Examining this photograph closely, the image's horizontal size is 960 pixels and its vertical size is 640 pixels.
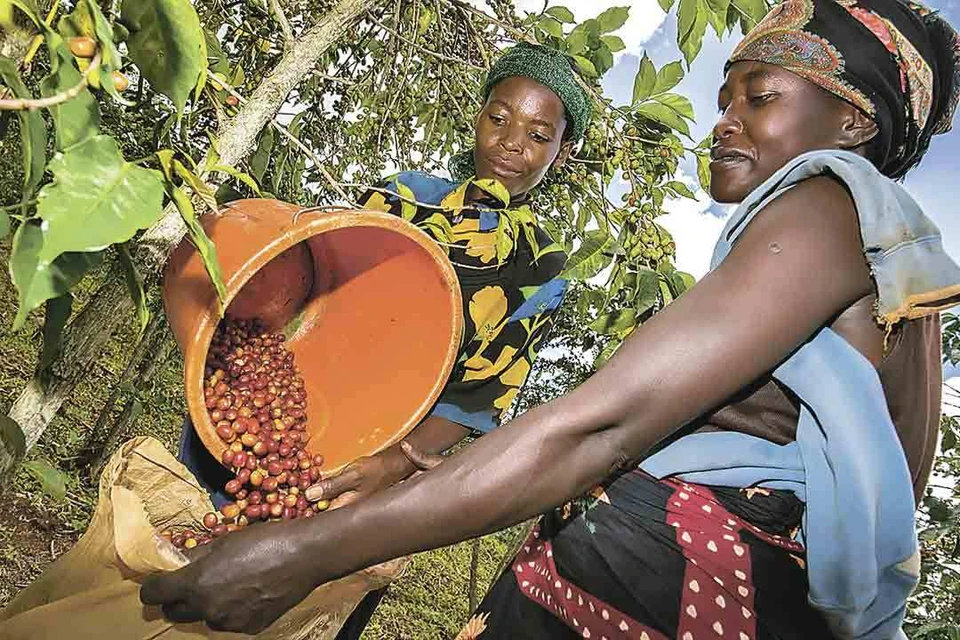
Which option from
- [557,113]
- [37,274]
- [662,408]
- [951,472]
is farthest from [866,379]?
[951,472]

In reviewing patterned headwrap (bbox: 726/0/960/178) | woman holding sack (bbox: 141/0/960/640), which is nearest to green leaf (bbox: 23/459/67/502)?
woman holding sack (bbox: 141/0/960/640)

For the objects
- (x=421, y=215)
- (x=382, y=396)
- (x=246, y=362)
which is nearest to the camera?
(x=246, y=362)

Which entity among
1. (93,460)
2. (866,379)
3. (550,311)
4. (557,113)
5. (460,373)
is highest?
(557,113)

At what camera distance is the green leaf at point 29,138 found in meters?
0.57

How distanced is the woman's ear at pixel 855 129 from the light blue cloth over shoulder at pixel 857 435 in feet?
0.63

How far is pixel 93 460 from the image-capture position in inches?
178

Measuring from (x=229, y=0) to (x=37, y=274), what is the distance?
2.27 m

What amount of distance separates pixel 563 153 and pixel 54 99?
1675 millimetres

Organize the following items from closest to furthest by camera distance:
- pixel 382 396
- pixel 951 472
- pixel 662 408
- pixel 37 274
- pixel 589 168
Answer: pixel 37 274
pixel 662 408
pixel 382 396
pixel 589 168
pixel 951 472

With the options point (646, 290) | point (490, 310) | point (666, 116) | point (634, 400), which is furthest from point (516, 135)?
point (634, 400)

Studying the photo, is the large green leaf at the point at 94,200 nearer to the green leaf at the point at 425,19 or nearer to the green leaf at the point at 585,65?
the green leaf at the point at 585,65

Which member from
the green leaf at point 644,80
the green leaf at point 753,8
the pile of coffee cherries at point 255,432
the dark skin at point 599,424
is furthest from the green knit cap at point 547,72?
the dark skin at point 599,424

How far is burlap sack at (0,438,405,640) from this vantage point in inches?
36.9

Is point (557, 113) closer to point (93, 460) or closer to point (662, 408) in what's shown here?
point (662, 408)
